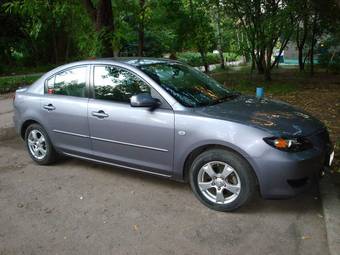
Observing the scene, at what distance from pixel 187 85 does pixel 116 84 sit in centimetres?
89

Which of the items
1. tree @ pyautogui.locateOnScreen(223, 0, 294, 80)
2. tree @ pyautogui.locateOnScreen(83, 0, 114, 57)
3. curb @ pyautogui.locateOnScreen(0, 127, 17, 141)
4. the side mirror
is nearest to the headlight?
the side mirror

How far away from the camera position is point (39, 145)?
5.69 m

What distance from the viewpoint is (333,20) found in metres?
14.7

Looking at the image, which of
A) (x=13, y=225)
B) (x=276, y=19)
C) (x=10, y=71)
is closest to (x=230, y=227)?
(x=13, y=225)

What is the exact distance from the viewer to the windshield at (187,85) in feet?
14.7

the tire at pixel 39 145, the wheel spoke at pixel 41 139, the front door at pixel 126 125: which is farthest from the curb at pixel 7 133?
the front door at pixel 126 125

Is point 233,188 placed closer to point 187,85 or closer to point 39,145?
point 187,85

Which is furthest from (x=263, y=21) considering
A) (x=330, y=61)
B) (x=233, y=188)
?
(x=233, y=188)

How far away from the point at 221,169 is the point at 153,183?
1179 millimetres

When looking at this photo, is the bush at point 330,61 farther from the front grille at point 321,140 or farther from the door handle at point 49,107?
the door handle at point 49,107

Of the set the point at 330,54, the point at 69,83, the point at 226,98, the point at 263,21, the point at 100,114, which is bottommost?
the point at 100,114

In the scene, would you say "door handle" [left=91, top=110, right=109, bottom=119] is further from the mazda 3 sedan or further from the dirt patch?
the dirt patch

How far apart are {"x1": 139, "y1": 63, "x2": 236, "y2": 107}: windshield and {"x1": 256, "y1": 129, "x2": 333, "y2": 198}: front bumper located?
1.11 meters

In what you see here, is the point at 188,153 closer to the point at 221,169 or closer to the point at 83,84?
the point at 221,169
